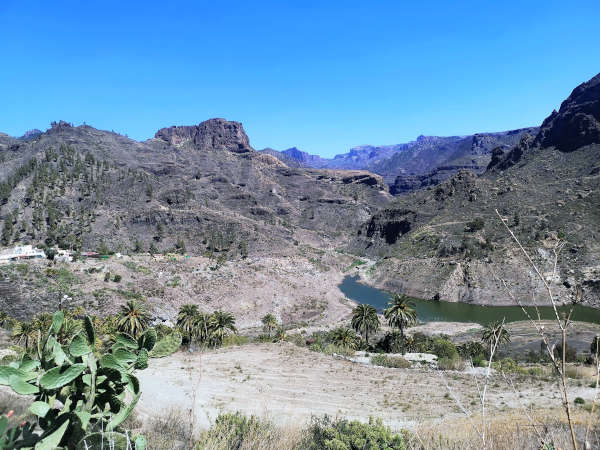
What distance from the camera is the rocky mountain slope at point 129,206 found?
98.1m

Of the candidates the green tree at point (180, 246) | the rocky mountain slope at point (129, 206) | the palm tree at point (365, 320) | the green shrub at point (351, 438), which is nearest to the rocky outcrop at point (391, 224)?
the rocky mountain slope at point (129, 206)

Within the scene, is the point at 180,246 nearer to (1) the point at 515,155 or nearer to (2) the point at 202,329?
(2) the point at 202,329

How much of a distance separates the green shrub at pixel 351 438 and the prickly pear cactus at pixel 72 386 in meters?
5.00

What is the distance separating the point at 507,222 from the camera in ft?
172

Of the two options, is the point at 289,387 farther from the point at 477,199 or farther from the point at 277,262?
the point at 477,199

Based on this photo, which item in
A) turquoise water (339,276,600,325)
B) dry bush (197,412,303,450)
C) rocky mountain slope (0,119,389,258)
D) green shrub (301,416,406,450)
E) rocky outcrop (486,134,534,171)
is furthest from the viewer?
rocky outcrop (486,134,534,171)

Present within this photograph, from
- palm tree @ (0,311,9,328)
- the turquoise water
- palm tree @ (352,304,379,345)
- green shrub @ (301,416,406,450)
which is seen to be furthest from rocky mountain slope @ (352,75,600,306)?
palm tree @ (0,311,9,328)

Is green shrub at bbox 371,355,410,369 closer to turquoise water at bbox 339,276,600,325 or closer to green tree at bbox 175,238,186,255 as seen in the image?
turquoise water at bbox 339,276,600,325

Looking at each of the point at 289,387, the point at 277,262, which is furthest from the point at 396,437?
the point at 277,262

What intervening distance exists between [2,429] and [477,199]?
118 m

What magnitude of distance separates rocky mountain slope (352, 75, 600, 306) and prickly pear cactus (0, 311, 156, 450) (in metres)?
51.5

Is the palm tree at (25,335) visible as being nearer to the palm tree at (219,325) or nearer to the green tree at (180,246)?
the palm tree at (219,325)

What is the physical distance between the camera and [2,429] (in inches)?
127

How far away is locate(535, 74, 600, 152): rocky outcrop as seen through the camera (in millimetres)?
111688
